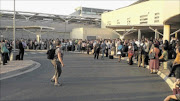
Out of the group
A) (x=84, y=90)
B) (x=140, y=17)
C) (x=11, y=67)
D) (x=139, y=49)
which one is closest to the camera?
(x=84, y=90)

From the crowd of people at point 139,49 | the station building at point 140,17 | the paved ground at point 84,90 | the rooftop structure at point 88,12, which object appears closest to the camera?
the paved ground at point 84,90

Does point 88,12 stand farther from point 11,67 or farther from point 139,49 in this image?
point 11,67

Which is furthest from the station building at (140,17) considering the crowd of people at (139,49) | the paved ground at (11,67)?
the paved ground at (11,67)

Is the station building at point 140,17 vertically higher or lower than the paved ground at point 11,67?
higher

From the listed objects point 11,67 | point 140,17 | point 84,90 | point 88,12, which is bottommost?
point 84,90

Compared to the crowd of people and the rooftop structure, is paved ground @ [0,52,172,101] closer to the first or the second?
the crowd of people

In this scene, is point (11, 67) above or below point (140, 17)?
below

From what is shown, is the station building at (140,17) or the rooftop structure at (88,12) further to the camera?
the rooftop structure at (88,12)

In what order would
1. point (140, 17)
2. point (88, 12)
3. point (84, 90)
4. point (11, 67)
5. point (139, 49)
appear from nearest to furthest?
point (84, 90) < point (11, 67) < point (139, 49) < point (140, 17) < point (88, 12)

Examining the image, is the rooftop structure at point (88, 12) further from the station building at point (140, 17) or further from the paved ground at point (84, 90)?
the paved ground at point (84, 90)

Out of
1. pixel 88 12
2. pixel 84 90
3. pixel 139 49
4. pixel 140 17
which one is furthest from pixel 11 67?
pixel 88 12

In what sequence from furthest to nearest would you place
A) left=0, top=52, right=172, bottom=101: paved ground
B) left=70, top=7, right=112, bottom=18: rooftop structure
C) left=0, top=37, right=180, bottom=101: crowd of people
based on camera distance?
left=70, top=7, right=112, bottom=18: rooftop structure → left=0, top=37, right=180, bottom=101: crowd of people → left=0, top=52, right=172, bottom=101: paved ground

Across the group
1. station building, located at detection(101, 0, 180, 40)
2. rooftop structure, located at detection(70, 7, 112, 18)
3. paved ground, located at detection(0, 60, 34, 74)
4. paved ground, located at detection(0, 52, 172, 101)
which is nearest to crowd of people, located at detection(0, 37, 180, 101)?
paved ground, located at detection(0, 60, 34, 74)

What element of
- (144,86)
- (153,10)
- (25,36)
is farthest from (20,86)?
(25,36)
